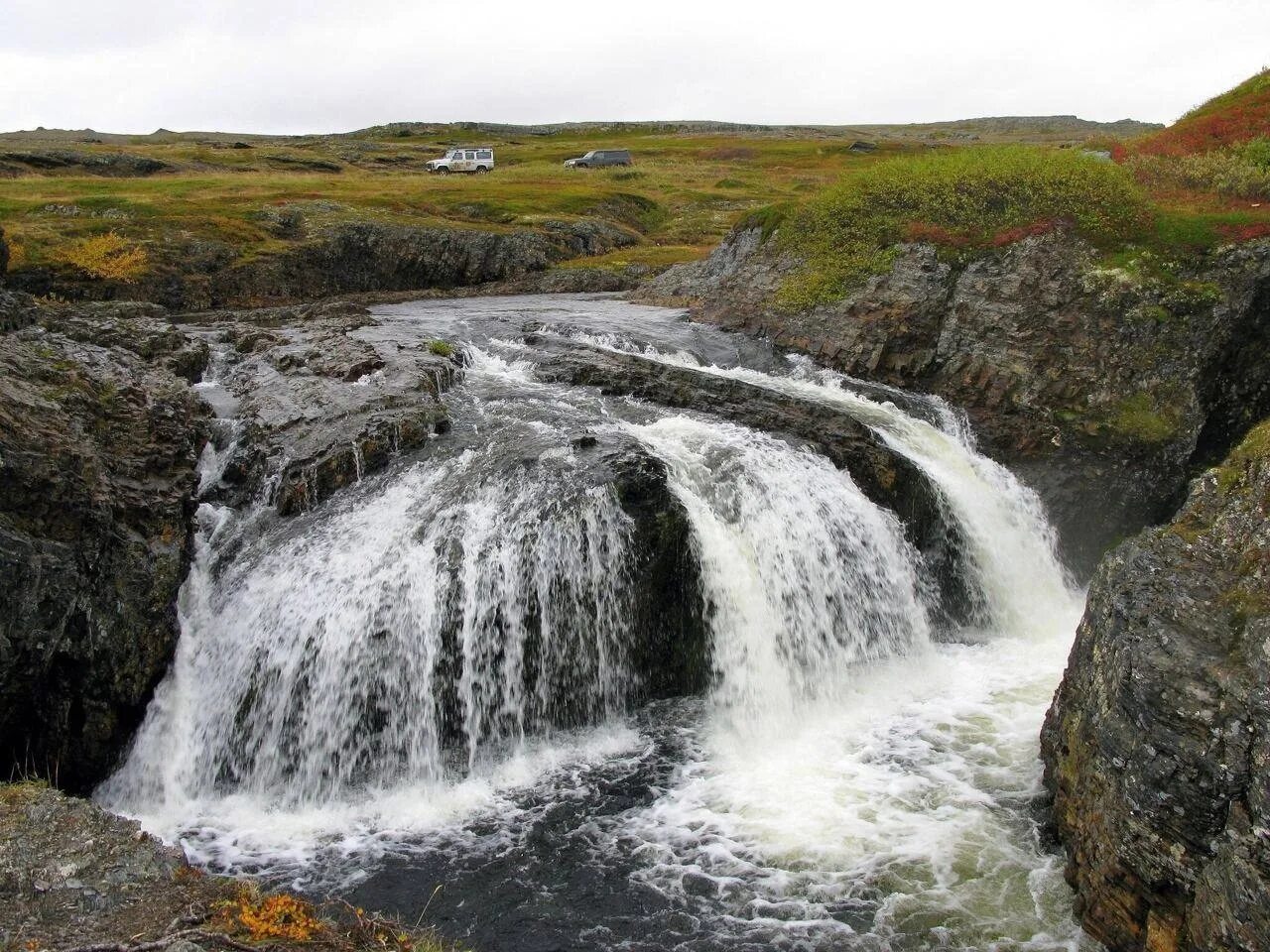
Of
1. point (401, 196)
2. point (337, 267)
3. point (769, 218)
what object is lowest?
point (337, 267)

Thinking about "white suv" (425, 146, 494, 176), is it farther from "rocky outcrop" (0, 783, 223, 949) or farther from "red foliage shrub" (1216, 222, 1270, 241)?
"rocky outcrop" (0, 783, 223, 949)

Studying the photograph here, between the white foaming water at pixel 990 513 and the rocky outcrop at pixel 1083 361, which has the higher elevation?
the rocky outcrop at pixel 1083 361

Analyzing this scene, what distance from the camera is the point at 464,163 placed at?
8794 centimetres

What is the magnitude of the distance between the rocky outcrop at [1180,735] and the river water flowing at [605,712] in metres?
1.26

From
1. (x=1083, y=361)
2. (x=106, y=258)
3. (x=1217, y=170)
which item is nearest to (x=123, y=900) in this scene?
(x=1083, y=361)

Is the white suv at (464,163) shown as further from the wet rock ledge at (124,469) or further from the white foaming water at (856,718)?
the white foaming water at (856,718)

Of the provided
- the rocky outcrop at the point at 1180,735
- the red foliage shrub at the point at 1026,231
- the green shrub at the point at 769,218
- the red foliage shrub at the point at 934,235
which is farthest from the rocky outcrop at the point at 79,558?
the green shrub at the point at 769,218

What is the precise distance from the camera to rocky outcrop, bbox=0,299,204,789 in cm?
1262

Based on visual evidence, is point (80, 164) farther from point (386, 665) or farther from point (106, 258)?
point (386, 665)

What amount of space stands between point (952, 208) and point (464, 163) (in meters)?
69.9

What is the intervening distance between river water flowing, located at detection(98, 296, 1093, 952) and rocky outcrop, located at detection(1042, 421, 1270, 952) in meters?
1.26

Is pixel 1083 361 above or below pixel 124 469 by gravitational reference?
above

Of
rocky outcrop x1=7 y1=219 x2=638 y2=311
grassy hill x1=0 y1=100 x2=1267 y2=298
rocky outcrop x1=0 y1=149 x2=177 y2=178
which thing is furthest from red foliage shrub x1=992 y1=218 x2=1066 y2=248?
rocky outcrop x1=0 y1=149 x2=177 y2=178

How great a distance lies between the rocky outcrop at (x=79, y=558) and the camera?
41.4 ft
